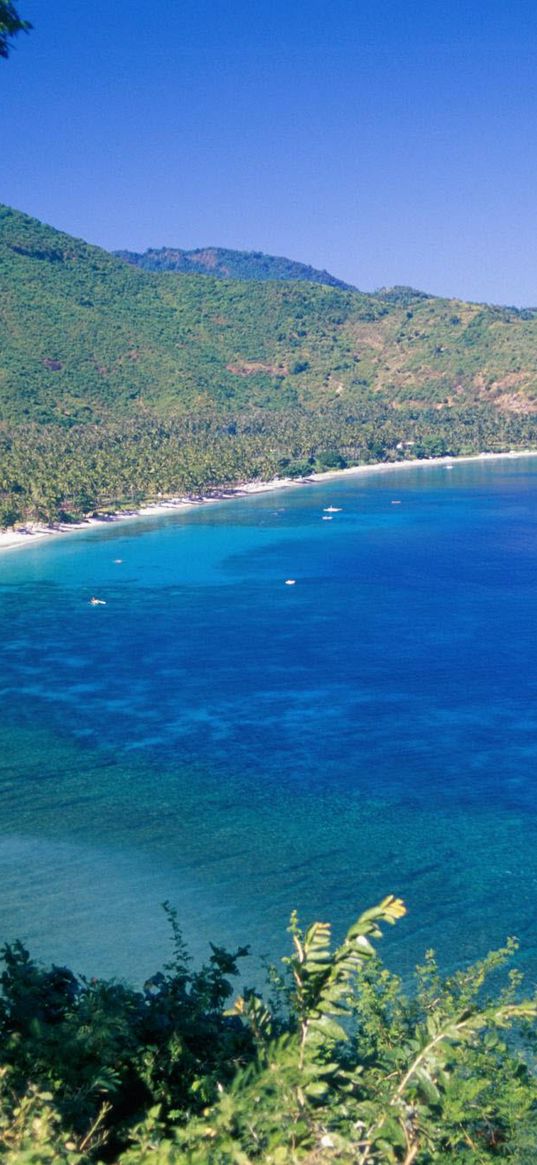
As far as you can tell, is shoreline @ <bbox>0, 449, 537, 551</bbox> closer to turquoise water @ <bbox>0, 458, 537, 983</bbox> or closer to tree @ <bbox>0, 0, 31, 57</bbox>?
turquoise water @ <bbox>0, 458, 537, 983</bbox>

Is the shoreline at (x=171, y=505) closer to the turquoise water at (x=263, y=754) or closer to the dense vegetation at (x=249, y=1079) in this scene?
the turquoise water at (x=263, y=754)

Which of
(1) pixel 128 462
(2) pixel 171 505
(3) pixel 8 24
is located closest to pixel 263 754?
(3) pixel 8 24

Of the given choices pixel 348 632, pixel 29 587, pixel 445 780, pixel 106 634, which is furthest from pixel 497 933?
pixel 29 587

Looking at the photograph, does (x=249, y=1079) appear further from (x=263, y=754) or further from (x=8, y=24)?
(x=263, y=754)

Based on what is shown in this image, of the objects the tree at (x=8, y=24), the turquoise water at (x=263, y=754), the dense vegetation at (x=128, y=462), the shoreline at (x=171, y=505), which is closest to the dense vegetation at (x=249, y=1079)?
the tree at (x=8, y=24)

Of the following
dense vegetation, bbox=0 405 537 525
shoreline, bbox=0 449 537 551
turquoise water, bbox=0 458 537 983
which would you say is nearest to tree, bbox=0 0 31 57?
turquoise water, bbox=0 458 537 983

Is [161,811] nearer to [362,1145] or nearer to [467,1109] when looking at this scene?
[467,1109]
